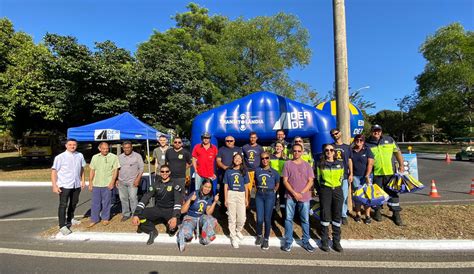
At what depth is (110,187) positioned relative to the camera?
254 inches

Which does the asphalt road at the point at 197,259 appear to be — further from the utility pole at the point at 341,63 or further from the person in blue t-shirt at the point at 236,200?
the utility pole at the point at 341,63

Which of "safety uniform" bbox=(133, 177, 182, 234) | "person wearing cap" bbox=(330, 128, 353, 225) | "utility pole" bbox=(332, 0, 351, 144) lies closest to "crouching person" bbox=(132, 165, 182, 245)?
"safety uniform" bbox=(133, 177, 182, 234)

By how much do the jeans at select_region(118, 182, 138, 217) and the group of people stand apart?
0.8 inches

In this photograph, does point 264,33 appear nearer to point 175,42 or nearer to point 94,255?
point 175,42

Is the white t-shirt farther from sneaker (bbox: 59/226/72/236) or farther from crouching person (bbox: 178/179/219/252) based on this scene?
A: crouching person (bbox: 178/179/219/252)

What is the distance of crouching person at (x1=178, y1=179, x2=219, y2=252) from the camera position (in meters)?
5.26

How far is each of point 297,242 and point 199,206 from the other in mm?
1813

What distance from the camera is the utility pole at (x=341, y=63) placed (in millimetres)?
6293

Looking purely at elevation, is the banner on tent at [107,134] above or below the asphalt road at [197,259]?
above

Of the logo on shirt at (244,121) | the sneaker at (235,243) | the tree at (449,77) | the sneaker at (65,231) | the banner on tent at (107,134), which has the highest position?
the tree at (449,77)

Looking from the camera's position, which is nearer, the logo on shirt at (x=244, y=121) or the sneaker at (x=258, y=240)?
the sneaker at (x=258, y=240)

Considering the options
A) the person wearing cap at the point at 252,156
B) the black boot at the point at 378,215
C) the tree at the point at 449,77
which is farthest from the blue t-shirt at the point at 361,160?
the tree at the point at 449,77

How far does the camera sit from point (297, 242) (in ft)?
17.1

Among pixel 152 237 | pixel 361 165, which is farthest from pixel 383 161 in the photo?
pixel 152 237
